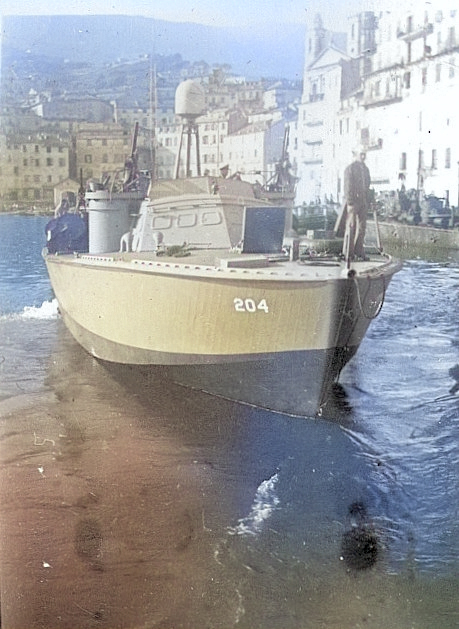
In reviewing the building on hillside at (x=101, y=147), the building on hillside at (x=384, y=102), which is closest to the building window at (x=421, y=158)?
the building on hillside at (x=384, y=102)

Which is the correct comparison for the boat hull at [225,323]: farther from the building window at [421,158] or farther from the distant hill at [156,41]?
the distant hill at [156,41]

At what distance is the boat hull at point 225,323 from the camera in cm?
213

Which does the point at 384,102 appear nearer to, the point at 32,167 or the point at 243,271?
the point at 243,271

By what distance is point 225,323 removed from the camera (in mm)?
2182

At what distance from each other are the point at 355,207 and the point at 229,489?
0.85 m

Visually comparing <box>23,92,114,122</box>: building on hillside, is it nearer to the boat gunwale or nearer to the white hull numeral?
the boat gunwale

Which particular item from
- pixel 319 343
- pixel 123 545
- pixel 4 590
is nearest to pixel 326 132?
pixel 319 343

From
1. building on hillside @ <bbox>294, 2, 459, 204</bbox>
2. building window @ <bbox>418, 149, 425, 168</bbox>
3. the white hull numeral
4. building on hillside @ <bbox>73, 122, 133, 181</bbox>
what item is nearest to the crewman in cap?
building on hillside @ <bbox>294, 2, 459, 204</bbox>

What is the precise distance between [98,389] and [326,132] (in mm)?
972

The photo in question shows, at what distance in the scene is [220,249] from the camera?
2.15m

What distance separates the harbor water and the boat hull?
0.16 ft

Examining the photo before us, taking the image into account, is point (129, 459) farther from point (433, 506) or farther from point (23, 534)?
point (433, 506)

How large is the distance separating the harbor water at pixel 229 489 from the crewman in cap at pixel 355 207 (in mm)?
167

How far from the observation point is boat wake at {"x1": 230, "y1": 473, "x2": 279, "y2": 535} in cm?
219
